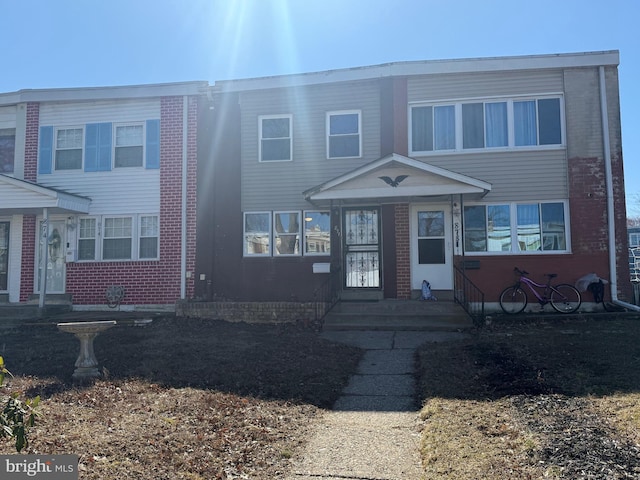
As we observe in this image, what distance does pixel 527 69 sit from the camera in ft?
41.2

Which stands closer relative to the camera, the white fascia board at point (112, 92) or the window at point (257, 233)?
the window at point (257, 233)

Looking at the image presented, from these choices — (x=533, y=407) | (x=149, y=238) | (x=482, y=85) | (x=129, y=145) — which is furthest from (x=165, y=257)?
(x=533, y=407)

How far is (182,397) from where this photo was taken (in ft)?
19.7

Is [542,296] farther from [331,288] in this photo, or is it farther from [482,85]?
[482,85]

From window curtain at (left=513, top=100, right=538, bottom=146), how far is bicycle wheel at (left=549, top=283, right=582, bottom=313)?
3.60 m

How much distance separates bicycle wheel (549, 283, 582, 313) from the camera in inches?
468

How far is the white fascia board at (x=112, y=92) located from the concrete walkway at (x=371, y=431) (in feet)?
30.8

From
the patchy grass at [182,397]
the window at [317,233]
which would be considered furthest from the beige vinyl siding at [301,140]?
the patchy grass at [182,397]

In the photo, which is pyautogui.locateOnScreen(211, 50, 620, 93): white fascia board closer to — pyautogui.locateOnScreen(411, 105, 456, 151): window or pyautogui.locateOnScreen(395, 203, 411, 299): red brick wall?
pyautogui.locateOnScreen(411, 105, 456, 151): window

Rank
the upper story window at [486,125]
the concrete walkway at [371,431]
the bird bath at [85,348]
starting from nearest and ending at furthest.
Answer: the concrete walkway at [371,431] → the bird bath at [85,348] → the upper story window at [486,125]

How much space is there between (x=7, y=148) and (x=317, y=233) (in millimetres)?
9587

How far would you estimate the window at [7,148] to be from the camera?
49.2 feet

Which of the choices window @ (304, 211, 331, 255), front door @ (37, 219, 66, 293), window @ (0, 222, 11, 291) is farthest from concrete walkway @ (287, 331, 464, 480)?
window @ (0, 222, 11, 291)

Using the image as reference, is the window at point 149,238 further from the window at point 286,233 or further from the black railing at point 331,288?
the black railing at point 331,288
